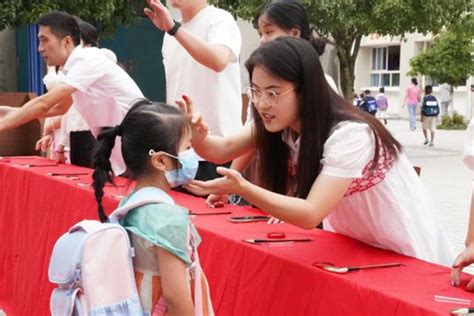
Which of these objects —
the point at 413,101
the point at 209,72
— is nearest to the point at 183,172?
the point at 209,72

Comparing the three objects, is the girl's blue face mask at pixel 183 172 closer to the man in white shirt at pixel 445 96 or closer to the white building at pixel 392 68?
the man in white shirt at pixel 445 96

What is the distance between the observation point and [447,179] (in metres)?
10.3

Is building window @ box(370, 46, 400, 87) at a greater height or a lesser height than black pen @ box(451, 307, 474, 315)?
greater

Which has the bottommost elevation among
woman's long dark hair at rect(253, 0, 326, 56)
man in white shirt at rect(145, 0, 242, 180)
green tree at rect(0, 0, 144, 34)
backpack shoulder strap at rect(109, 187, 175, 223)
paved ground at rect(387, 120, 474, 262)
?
paved ground at rect(387, 120, 474, 262)

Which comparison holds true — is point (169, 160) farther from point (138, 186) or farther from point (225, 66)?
point (225, 66)

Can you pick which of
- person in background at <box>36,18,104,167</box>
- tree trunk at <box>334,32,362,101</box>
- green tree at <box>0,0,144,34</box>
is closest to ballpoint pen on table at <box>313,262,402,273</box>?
person in background at <box>36,18,104,167</box>

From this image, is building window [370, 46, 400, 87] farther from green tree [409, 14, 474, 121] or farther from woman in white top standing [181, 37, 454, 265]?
woman in white top standing [181, 37, 454, 265]

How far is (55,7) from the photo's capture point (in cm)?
984

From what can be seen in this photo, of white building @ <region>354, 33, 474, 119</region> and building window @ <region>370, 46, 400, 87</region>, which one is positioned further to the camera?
building window @ <region>370, 46, 400, 87</region>

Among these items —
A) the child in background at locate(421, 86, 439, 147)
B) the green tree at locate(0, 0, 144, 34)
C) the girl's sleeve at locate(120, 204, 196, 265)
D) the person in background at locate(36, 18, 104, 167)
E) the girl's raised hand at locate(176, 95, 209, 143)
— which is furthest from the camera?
the child in background at locate(421, 86, 439, 147)

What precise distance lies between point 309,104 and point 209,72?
1.65m

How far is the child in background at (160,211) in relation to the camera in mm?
1885

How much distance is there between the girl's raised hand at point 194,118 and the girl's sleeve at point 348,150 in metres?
0.44

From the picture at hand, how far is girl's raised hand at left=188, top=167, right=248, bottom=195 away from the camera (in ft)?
6.29
